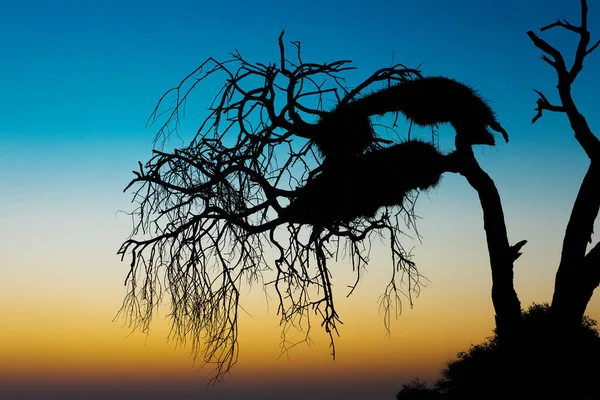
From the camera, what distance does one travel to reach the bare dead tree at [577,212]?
775cm

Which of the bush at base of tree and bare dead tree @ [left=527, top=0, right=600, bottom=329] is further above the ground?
bare dead tree @ [left=527, top=0, right=600, bottom=329]

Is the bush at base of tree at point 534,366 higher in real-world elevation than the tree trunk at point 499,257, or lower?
lower

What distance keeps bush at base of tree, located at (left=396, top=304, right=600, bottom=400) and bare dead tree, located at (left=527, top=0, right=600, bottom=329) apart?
35 cm

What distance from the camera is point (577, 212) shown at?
805cm

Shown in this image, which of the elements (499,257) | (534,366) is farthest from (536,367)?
(499,257)

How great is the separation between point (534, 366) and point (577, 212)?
6.44ft

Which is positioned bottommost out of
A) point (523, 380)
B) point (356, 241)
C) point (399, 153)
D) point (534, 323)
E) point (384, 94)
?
point (523, 380)

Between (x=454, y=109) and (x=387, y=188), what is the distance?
173 cm

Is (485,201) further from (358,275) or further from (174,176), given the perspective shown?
(174,176)

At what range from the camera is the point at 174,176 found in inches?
249

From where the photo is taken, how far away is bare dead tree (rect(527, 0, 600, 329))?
25.4 feet

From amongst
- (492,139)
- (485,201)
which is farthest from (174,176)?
(492,139)

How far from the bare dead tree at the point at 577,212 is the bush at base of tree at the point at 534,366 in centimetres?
35

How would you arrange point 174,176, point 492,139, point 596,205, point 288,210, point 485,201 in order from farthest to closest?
point 492,139 → point 485,201 → point 596,205 → point 288,210 → point 174,176
